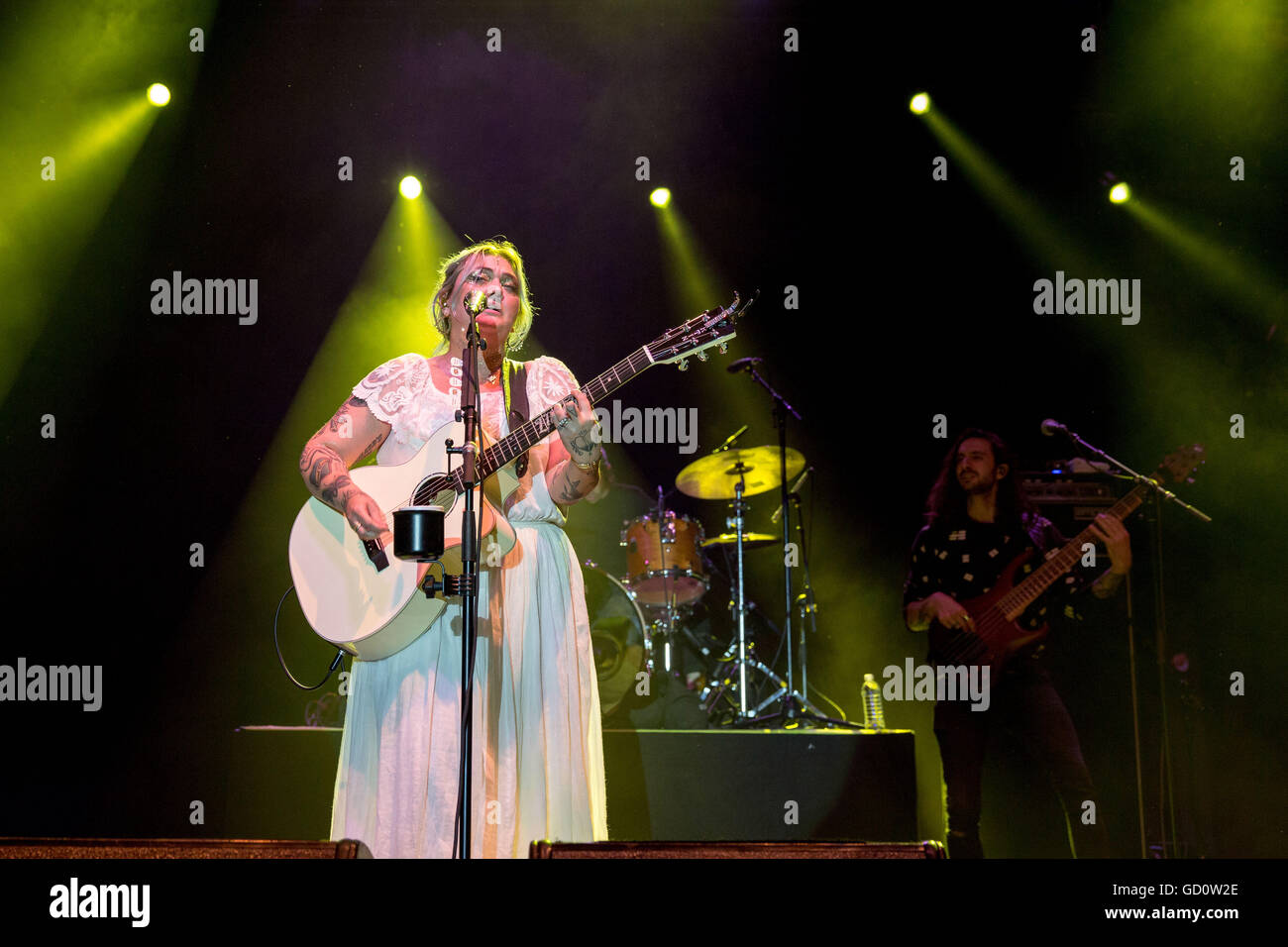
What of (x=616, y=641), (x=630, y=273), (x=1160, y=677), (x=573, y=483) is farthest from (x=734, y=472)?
(x=573, y=483)

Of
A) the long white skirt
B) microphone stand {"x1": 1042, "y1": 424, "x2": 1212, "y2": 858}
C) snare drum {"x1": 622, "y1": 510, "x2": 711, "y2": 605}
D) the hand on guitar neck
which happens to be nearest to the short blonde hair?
the long white skirt

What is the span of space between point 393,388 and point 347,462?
0.31 m

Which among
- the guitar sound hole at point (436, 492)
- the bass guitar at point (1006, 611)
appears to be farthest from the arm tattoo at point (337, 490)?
the bass guitar at point (1006, 611)

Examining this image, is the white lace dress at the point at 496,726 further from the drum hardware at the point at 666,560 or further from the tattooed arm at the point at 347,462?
the drum hardware at the point at 666,560

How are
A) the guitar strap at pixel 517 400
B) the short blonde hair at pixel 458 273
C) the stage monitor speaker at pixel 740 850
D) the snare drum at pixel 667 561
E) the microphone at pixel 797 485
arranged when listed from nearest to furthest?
the stage monitor speaker at pixel 740 850 < the guitar strap at pixel 517 400 < the short blonde hair at pixel 458 273 < the microphone at pixel 797 485 < the snare drum at pixel 667 561

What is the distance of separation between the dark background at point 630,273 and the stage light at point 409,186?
100 millimetres

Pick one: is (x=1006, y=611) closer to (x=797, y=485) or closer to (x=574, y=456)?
(x=797, y=485)

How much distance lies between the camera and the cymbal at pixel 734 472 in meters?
6.53

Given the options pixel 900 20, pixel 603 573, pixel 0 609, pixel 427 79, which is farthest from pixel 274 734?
pixel 900 20

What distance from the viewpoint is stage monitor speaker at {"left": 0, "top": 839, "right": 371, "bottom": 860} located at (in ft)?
5.50

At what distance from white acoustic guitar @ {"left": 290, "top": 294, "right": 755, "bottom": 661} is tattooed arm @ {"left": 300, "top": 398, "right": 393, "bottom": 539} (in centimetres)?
6

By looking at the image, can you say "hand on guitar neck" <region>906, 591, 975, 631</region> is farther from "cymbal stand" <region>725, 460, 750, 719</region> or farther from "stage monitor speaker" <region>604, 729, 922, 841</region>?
"cymbal stand" <region>725, 460, 750, 719</region>

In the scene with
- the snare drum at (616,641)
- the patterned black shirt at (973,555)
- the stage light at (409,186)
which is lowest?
the snare drum at (616,641)

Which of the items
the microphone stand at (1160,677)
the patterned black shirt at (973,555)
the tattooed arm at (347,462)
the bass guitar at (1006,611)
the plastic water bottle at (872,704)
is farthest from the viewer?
the plastic water bottle at (872,704)
